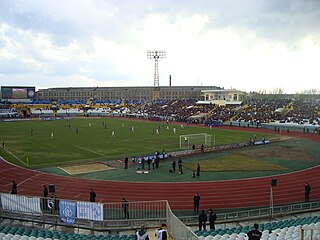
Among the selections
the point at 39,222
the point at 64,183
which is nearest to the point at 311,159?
the point at 64,183

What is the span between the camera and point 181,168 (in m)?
24.8

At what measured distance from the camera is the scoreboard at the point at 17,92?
97312 millimetres

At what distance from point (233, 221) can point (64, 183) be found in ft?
39.2

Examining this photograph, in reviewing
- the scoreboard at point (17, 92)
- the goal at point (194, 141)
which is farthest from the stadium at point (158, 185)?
the scoreboard at point (17, 92)

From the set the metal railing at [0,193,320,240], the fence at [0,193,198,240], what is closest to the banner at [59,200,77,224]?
the fence at [0,193,198,240]

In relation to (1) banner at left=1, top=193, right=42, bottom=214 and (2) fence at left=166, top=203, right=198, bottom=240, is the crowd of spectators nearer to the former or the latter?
(2) fence at left=166, top=203, right=198, bottom=240

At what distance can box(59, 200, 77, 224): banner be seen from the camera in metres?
13.6

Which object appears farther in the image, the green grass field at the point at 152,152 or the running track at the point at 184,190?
the green grass field at the point at 152,152

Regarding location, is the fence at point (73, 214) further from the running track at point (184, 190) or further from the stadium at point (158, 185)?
the running track at point (184, 190)

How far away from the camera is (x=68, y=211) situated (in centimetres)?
1368

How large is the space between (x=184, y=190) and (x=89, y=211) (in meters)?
7.92

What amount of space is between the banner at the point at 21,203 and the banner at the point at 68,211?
3.77 ft

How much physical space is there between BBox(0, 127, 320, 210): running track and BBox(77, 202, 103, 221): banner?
15.6ft

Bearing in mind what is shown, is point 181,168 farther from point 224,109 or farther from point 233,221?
point 224,109
